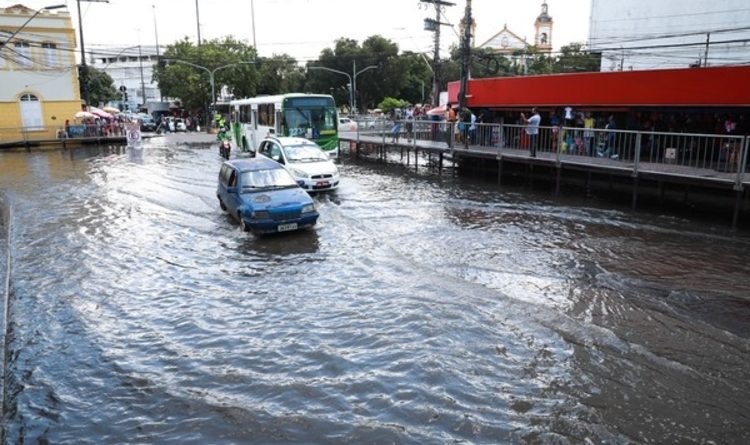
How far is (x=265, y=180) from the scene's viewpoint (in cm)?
1461

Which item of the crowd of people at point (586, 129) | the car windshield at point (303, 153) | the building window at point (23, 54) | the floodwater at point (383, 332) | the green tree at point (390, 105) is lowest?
the floodwater at point (383, 332)

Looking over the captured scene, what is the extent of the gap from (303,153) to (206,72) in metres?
43.2

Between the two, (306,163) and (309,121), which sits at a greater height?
(309,121)

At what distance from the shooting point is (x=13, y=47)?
4041cm

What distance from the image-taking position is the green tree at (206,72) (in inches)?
2286

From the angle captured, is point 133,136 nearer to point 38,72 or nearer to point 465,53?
point 38,72

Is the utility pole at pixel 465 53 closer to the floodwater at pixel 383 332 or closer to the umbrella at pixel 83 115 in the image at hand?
the floodwater at pixel 383 332

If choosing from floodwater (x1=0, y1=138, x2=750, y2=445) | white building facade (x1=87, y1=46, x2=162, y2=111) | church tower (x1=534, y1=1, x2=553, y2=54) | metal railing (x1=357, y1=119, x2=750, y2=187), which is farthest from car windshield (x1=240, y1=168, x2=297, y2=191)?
white building facade (x1=87, y1=46, x2=162, y2=111)

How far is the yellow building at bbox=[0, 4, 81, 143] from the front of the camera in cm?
3997

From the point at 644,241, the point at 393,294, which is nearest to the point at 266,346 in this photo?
the point at 393,294

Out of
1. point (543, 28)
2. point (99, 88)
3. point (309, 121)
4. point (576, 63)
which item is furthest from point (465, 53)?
point (543, 28)

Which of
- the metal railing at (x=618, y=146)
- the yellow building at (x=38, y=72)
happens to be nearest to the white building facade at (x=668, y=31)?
the metal railing at (x=618, y=146)

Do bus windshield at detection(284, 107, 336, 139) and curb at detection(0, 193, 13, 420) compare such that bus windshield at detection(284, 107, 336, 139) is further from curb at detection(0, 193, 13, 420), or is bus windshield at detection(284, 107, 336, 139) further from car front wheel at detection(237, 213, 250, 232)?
car front wheel at detection(237, 213, 250, 232)

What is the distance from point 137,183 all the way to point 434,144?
1173 centimetres
